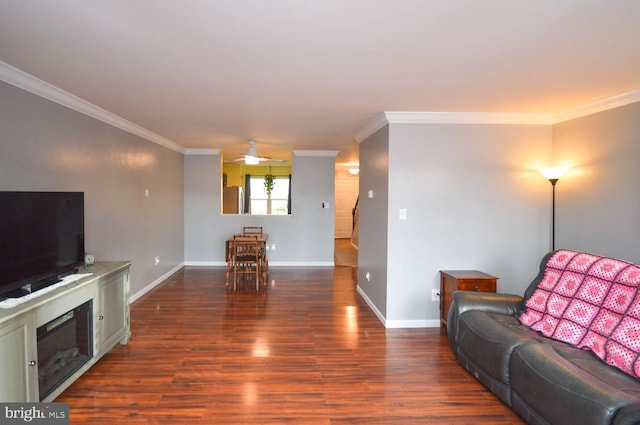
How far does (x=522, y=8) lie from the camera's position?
167 cm

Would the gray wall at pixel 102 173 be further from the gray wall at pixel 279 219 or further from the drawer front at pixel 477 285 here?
the drawer front at pixel 477 285

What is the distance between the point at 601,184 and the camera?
3.16 metres

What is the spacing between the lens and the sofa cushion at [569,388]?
1553mm

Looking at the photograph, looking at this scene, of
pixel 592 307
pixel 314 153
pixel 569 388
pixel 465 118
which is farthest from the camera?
pixel 314 153

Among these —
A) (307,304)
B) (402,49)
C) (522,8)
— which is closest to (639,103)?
(522,8)

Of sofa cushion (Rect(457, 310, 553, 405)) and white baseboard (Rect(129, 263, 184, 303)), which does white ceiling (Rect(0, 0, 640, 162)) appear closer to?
sofa cushion (Rect(457, 310, 553, 405))

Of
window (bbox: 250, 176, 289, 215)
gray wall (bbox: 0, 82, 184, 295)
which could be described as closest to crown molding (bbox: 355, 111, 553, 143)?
gray wall (bbox: 0, 82, 184, 295)

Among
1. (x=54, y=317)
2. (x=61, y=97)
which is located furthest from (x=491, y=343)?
(x=61, y=97)

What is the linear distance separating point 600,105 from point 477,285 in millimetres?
2022

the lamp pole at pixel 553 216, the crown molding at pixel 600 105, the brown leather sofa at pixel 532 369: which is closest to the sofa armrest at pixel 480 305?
the brown leather sofa at pixel 532 369

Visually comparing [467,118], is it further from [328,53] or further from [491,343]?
[491,343]

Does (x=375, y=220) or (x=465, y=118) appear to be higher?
(x=465, y=118)

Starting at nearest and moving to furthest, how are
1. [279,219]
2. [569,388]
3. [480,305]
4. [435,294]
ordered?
[569,388] → [480,305] → [435,294] → [279,219]

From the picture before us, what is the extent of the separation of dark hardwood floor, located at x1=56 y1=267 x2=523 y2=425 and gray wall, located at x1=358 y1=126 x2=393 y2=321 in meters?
0.37
